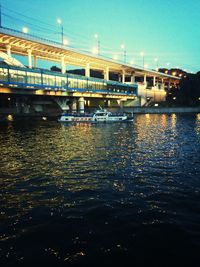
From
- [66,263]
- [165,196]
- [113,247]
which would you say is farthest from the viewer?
[165,196]

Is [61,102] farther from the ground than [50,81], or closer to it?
closer to it

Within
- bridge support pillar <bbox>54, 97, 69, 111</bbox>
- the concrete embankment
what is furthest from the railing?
the concrete embankment

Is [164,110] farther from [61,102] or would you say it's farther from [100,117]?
[100,117]

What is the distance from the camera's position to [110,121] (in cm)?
6581

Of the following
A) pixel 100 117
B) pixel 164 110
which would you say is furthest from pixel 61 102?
pixel 164 110

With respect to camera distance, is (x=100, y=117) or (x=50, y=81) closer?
(x=100, y=117)

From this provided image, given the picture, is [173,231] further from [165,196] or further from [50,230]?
[50,230]

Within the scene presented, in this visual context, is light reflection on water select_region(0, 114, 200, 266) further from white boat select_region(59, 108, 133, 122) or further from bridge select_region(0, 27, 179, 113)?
bridge select_region(0, 27, 179, 113)

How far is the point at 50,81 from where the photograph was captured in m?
82.2

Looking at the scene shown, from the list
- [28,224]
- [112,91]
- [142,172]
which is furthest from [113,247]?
[112,91]

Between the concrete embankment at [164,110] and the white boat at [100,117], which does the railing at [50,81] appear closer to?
the concrete embankment at [164,110]

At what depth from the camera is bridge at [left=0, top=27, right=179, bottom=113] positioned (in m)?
70.9

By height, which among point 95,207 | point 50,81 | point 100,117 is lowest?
point 95,207

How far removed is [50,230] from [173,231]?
15.3ft
